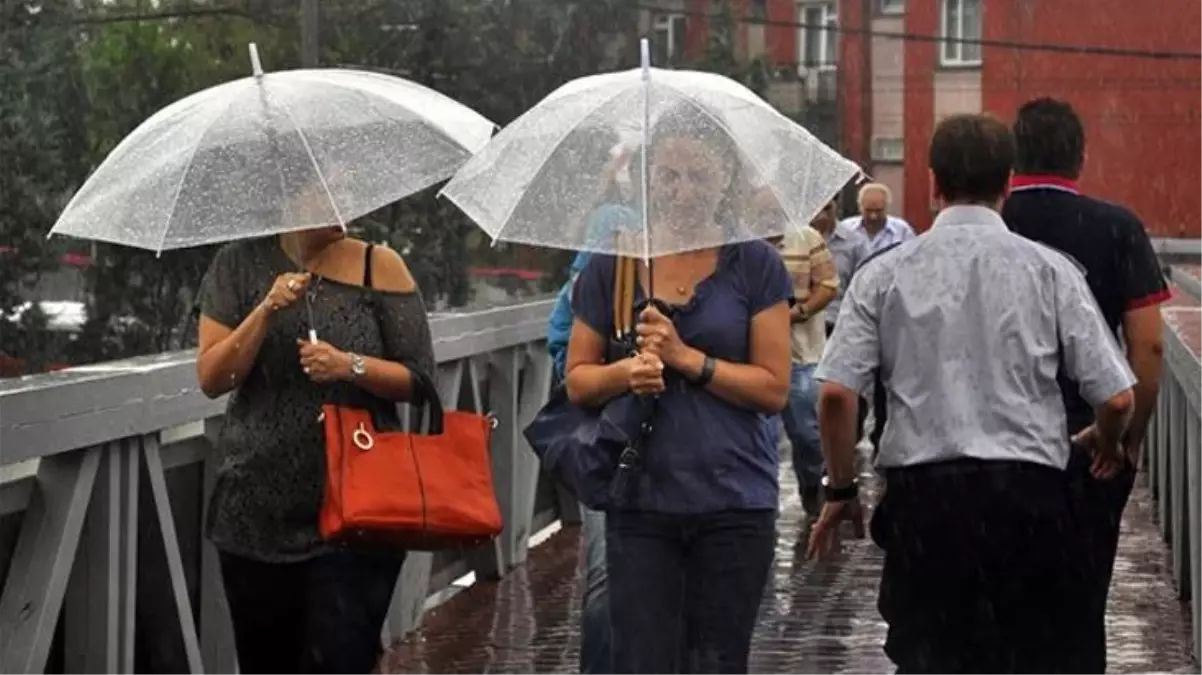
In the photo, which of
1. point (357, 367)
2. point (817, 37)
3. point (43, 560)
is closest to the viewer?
point (357, 367)

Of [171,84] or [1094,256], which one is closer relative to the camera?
[1094,256]

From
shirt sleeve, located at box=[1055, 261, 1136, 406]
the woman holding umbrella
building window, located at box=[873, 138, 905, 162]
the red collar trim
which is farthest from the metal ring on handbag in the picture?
building window, located at box=[873, 138, 905, 162]

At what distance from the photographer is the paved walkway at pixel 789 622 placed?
8750mm

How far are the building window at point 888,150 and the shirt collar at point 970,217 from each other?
4816cm

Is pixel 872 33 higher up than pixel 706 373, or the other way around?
pixel 706 373

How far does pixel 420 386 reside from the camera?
5785mm

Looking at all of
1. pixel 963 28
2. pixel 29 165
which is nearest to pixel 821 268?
pixel 29 165

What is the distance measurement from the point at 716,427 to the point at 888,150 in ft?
160

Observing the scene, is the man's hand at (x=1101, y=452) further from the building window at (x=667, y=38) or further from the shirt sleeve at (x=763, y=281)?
the building window at (x=667, y=38)

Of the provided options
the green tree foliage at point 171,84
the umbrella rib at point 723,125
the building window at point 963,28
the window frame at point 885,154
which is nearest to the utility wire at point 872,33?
the green tree foliage at point 171,84

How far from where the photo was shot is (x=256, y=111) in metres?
5.81

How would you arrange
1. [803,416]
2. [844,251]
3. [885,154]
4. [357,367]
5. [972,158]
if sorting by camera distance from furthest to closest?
[885,154]
[844,251]
[803,416]
[357,367]
[972,158]

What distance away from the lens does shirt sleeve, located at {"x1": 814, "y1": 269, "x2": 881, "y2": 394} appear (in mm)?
5398

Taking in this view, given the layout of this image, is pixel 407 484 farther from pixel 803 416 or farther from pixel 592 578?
pixel 803 416
